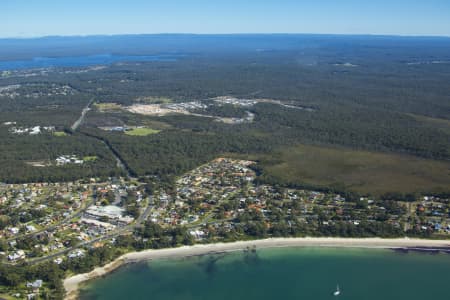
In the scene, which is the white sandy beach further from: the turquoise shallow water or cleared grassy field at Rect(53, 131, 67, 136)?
cleared grassy field at Rect(53, 131, 67, 136)

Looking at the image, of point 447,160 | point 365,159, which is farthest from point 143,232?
point 447,160

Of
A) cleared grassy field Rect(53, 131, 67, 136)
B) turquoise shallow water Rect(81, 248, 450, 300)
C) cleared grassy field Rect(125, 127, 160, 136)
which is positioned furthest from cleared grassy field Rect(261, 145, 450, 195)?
cleared grassy field Rect(53, 131, 67, 136)

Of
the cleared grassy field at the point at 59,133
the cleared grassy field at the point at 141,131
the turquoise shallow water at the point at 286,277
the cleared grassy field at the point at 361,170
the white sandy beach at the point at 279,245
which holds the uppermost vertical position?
the cleared grassy field at the point at 59,133

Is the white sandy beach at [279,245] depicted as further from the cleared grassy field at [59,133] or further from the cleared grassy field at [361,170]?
the cleared grassy field at [59,133]

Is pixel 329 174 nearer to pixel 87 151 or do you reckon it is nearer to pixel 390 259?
pixel 390 259

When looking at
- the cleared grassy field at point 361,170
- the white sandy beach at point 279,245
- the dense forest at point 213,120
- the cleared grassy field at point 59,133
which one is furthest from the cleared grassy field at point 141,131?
the white sandy beach at point 279,245

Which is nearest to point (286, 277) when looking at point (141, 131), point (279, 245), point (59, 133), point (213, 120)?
point (279, 245)
